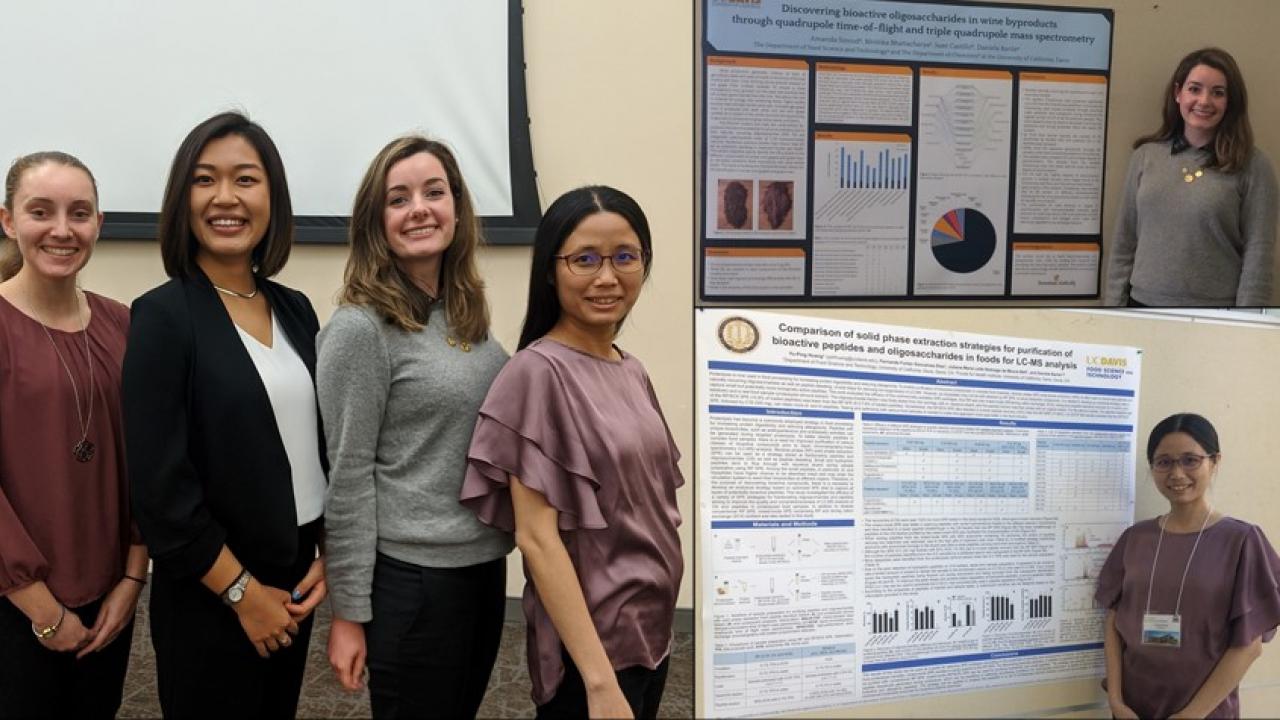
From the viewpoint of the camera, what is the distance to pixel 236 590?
1225 mm

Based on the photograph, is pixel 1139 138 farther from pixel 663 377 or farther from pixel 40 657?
pixel 40 657

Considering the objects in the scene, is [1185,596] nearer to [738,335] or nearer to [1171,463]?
[1171,463]

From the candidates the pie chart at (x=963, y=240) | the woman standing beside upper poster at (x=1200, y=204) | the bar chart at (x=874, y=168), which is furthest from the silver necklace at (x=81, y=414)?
the woman standing beside upper poster at (x=1200, y=204)

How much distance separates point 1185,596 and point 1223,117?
64 cm

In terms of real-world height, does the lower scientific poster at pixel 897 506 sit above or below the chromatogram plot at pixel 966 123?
below

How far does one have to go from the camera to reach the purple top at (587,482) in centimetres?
115

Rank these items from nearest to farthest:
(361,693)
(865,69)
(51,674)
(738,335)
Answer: (738,335), (865,69), (51,674), (361,693)

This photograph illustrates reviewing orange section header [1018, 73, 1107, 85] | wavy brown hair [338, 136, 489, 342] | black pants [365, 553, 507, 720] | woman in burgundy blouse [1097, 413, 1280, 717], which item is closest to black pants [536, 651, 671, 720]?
black pants [365, 553, 507, 720]

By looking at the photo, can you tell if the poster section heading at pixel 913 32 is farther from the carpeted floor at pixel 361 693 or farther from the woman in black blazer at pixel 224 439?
the carpeted floor at pixel 361 693

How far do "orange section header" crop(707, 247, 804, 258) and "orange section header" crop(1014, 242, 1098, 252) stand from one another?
0.99 ft

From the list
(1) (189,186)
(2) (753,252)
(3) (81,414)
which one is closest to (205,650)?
(3) (81,414)

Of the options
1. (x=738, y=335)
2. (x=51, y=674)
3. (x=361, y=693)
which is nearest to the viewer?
(x=738, y=335)

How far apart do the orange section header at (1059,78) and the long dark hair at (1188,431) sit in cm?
46

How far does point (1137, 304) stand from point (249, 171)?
120 centimetres
